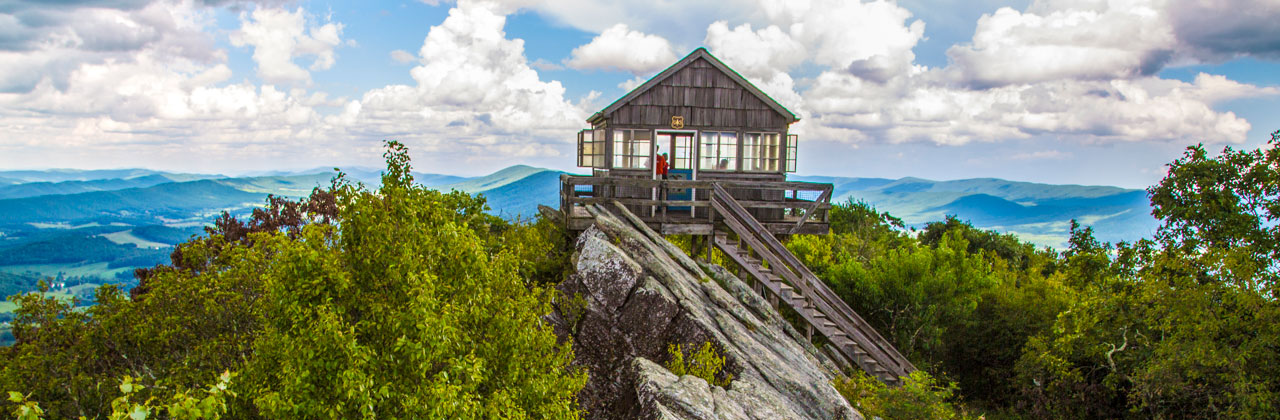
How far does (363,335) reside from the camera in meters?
8.14

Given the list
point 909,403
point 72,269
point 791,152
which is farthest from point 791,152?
point 72,269

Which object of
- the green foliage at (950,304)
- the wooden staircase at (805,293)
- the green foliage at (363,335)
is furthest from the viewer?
the green foliage at (950,304)

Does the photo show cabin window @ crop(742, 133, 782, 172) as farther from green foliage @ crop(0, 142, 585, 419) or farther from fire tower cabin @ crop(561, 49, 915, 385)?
green foliage @ crop(0, 142, 585, 419)

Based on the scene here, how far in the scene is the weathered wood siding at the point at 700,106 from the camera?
21.3 m

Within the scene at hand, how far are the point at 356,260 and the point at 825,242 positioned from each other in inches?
931

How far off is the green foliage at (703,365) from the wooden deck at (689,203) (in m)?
6.87

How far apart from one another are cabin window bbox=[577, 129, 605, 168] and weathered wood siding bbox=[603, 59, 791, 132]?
47.1 inches

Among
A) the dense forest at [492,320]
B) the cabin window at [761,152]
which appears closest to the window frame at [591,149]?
the dense forest at [492,320]

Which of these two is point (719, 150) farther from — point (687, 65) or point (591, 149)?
point (591, 149)

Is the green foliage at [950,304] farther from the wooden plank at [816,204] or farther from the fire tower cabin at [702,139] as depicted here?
the wooden plank at [816,204]

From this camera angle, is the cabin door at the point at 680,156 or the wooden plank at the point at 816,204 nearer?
the wooden plank at the point at 816,204

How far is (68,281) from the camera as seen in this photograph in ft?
502

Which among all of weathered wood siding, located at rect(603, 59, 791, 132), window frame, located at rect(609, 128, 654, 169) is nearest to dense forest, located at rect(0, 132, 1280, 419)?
window frame, located at rect(609, 128, 654, 169)

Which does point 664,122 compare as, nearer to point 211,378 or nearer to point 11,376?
point 211,378
